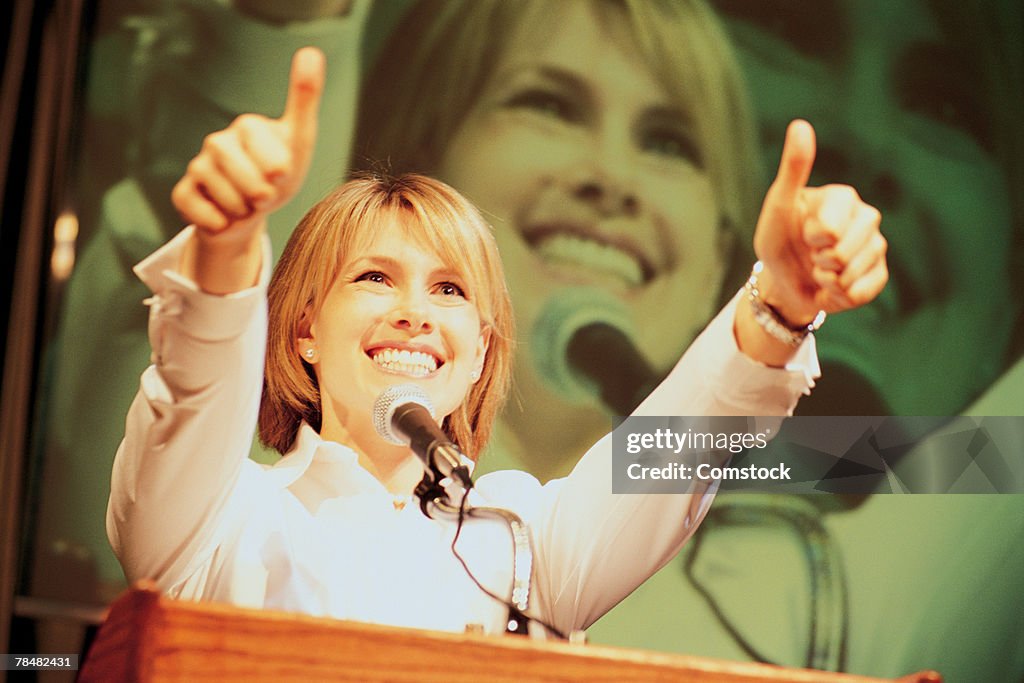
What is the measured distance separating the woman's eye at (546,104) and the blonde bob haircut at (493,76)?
0.10m

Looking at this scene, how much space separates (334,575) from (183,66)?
5.01ft

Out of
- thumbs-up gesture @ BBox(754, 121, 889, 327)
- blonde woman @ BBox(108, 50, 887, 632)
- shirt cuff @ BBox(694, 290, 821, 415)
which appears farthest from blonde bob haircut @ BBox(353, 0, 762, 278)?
thumbs-up gesture @ BBox(754, 121, 889, 327)

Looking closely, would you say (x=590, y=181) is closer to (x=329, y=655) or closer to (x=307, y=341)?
(x=307, y=341)

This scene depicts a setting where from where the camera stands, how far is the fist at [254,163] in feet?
4.92

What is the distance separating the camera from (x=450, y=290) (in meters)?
2.38

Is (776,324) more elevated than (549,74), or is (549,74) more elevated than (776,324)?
(549,74)

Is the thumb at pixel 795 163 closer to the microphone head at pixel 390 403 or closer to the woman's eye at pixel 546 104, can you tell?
the microphone head at pixel 390 403

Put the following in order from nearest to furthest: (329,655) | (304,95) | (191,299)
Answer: (329,655) → (304,95) → (191,299)

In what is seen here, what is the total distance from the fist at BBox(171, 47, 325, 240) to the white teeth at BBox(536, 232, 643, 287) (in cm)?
125

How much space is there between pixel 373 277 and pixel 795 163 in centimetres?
104

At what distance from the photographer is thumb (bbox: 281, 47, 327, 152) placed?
58.7 inches

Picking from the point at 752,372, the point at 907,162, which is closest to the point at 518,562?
the point at 752,372

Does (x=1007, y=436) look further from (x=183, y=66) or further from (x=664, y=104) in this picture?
(x=183, y=66)

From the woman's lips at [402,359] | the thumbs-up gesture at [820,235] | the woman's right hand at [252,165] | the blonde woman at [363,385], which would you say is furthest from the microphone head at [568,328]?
the woman's right hand at [252,165]
